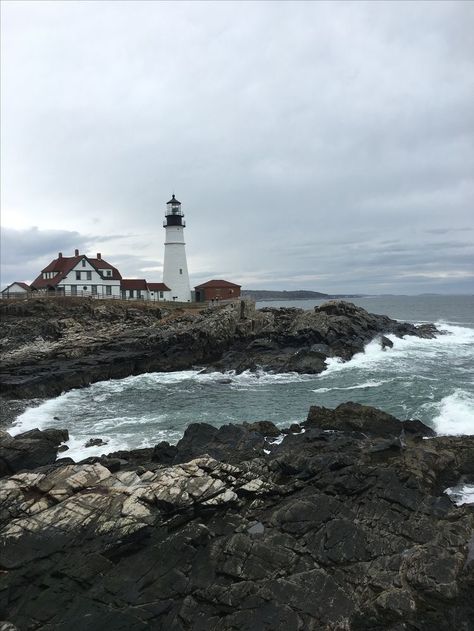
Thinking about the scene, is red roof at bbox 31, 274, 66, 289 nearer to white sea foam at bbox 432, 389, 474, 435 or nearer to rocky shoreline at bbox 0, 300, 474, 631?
rocky shoreline at bbox 0, 300, 474, 631

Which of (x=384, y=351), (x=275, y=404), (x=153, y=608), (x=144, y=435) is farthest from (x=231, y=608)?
(x=384, y=351)

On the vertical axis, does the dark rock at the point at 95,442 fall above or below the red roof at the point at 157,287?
below

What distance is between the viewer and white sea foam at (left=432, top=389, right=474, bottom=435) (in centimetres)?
2020

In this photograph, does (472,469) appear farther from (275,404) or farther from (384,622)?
(275,404)

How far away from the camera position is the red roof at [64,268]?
55.5m

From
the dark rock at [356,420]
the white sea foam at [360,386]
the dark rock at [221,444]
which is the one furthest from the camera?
the white sea foam at [360,386]

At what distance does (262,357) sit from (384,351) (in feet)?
41.9

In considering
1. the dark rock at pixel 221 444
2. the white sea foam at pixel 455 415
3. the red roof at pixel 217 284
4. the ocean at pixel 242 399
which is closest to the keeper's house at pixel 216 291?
the red roof at pixel 217 284

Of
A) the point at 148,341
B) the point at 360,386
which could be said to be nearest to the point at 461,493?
the point at 360,386

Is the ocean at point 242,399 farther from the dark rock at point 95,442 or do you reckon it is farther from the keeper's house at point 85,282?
the keeper's house at point 85,282

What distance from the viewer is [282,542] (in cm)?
1088

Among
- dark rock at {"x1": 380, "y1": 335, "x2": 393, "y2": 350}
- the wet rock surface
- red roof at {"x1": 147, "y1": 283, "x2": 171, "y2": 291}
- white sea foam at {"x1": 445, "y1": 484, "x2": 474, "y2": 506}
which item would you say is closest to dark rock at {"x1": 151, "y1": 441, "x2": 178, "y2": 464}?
white sea foam at {"x1": 445, "y1": 484, "x2": 474, "y2": 506}

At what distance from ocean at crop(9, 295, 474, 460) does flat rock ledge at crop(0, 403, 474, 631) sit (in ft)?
25.8

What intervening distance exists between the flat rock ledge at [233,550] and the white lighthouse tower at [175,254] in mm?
52039
